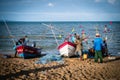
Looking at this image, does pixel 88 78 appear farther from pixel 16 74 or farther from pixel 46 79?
pixel 16 74

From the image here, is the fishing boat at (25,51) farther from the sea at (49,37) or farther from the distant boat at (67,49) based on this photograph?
the distant boat at (67,49)

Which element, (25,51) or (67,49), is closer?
(25,51)

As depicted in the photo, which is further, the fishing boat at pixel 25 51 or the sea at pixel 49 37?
the sea at pixel 49 37

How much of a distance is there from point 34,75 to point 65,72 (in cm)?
189

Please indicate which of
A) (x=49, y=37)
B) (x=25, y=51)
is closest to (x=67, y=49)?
(x=25, y=51)

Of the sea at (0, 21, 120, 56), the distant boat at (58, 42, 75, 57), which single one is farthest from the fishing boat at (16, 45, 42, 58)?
the distant boat at (58, 42, 75, 57)

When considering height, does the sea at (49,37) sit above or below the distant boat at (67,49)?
below

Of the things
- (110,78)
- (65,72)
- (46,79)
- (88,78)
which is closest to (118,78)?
(110,78)

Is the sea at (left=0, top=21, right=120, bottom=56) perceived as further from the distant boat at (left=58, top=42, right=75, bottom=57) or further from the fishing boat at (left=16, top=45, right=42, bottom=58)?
the fishing boat at (left=16, top=45, right=42, bottom=58)

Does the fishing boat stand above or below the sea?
above

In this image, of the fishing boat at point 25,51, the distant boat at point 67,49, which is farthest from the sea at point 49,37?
the fishing boat at point 25,51

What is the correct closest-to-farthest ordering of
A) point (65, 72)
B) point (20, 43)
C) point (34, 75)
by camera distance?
point (34, 75) < point (65, 72) < point (20, 43)

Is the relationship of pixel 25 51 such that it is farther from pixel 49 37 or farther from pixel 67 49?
pixel 49 37

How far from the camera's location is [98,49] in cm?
1220
